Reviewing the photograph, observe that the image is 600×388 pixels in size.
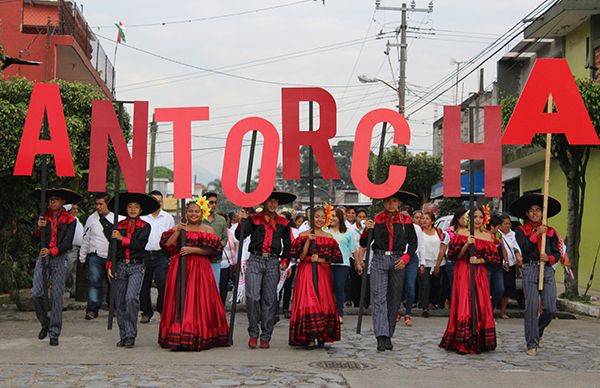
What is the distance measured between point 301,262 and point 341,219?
Answer: 3.63 metres

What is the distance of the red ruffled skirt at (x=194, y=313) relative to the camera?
10.3 metres

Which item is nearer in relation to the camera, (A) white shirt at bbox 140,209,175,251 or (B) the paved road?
(B) the paved road

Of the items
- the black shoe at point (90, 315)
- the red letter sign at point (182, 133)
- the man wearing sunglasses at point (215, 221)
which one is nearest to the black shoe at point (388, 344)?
the red letter sign at point (182, 133)

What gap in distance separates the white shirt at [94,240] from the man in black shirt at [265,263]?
3.48 metres

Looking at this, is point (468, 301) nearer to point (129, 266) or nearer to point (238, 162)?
point (238, 162)

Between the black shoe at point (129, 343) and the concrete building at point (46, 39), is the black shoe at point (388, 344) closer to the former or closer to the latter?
the black shoe at point (129, 343)

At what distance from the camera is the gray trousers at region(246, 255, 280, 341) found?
35.1ft

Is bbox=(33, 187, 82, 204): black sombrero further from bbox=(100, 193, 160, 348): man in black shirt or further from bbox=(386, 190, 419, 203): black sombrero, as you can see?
bbox=(386, 190, 419, 203): black sombrero

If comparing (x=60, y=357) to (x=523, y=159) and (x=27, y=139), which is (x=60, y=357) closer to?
(x=27, y=139)

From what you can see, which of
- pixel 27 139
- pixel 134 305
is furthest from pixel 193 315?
pixel 27 139

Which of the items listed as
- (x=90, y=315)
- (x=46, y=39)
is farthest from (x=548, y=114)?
(x=46, y=39)

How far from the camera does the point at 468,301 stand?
10586mm

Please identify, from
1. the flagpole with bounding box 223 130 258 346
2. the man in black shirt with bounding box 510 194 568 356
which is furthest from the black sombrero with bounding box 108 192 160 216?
the man in black shirt with bounding box 510 194 568 356

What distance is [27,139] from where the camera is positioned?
11016 mm
